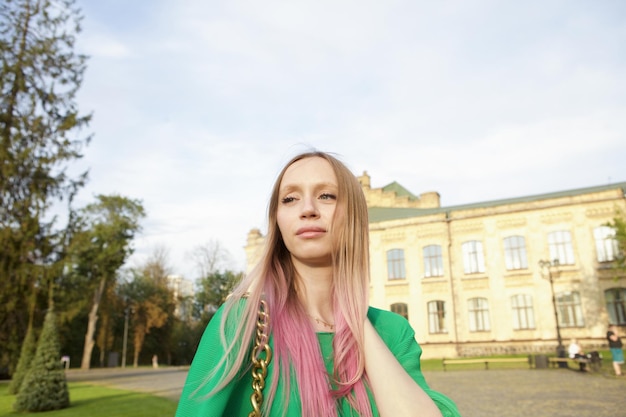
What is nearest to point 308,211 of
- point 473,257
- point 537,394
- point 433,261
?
point 537,394

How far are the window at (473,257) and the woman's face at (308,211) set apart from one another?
1228 inches

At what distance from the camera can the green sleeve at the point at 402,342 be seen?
4.54ft

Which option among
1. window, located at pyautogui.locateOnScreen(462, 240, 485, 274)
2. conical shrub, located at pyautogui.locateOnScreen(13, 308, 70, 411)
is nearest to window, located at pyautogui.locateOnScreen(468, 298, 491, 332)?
window, located at pyautogui.locateOnScreen(462, 240, 485, 274)

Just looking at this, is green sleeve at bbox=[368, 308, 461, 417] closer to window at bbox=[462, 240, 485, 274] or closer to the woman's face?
the woman's face

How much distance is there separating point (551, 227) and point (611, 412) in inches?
874

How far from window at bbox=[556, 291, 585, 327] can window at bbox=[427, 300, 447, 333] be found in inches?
281

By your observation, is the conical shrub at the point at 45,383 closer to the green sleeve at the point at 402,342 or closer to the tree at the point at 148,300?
the green sleeve at the point at 402,342

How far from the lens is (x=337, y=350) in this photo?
50.8 inches

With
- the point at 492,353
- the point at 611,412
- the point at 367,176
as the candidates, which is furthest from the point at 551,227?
the point at 611,412

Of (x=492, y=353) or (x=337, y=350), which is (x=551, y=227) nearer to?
(x=492, y=353)

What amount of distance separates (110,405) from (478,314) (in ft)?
80.9


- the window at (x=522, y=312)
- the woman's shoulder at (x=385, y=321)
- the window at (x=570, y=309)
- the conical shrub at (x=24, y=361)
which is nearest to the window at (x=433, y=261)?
the window at (x=522, y=312)

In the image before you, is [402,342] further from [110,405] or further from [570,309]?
[570,309]

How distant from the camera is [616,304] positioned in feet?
85.8
